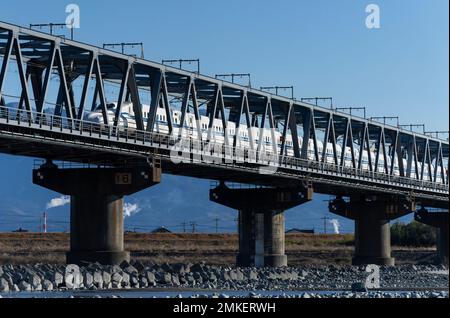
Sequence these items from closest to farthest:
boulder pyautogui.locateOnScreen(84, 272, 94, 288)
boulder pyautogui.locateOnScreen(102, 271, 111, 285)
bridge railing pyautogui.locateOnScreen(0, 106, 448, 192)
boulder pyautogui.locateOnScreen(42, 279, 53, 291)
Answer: boulder pyautogui.locateOnScreen(42, 279, 53, 291) < boulder pyautogui.locateOnScreen(84, 272, 94, 288) < boulder pyautogui.locateOnScreen(102, 271, 111, 285) < bridge railing pyautogui.locateOnScreen(0, 106, 448, 192)

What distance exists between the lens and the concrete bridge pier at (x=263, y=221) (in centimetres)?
9956

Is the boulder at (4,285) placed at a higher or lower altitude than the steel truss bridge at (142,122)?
lower

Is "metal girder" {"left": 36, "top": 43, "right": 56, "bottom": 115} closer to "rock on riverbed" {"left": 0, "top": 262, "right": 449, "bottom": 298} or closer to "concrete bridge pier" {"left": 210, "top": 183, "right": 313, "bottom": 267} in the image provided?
"rock on riverbed" {"left": 0, "top": 262, "right": 449, "bottom": 298}

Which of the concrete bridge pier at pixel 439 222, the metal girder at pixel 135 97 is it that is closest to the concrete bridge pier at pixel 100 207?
the metal girder at pixel 135 97

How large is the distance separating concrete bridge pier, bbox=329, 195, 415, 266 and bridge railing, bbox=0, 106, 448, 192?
14.6ft

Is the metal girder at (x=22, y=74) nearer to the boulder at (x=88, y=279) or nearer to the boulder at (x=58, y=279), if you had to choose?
the boulder at (x=58, y=279)

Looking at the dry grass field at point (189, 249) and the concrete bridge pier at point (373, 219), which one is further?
the concrete bridge pier at point (373, 219)

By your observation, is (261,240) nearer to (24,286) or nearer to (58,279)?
(58,279)

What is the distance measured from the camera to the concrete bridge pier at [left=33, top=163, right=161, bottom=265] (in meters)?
76.1

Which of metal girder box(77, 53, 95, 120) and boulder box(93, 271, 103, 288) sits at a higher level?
metal girder box(77, 53, 95, 120)

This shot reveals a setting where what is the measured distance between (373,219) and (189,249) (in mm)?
26487

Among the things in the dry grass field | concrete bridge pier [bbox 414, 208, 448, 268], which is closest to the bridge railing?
the dry grass field

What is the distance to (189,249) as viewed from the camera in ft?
447

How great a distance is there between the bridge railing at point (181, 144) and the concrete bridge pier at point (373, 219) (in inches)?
175
